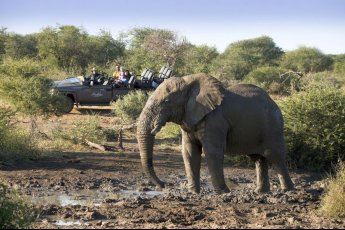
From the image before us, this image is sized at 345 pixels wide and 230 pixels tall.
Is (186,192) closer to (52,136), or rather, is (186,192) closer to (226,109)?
(226,109)

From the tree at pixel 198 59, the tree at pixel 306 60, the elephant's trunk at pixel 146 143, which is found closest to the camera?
the elephant's trunk at pixel 146 143

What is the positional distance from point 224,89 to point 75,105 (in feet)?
47.6

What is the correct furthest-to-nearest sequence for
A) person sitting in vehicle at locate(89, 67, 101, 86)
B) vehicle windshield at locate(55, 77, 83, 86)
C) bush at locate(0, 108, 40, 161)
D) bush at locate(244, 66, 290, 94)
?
1. bush at locate(244, 66, 290, 94)
2. person sitting in vehicle at locate(89, 67, 101, 86)
3. vehicle windshield at locate(55, 77, 83, 86)
4. bush at locate(0, 108, 40, 161)

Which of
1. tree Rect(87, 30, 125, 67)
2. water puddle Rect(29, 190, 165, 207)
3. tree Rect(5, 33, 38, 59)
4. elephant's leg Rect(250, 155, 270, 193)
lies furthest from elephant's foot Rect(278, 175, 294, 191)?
tree Rect(5, 33, 38, 59)

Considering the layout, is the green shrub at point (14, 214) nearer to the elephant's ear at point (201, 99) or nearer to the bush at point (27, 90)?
the elephant's ear at point (201, 99)

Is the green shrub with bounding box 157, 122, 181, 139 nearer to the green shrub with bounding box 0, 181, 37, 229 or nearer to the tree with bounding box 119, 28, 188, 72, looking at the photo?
the green shrub with bounding box 0, 181, 37, 229

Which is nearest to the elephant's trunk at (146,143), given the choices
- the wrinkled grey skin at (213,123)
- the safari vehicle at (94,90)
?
the wrinkled grey skin at (213,123)

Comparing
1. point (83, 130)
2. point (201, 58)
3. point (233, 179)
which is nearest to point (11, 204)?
point (233, 179)

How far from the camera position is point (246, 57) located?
5119 cm

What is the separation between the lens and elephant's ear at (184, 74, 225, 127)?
11.4m

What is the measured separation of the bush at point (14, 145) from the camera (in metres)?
14.5

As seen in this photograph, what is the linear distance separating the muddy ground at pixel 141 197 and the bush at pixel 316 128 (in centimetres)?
48

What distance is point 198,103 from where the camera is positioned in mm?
11445

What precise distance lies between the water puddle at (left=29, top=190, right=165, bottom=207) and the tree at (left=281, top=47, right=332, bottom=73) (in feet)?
127
